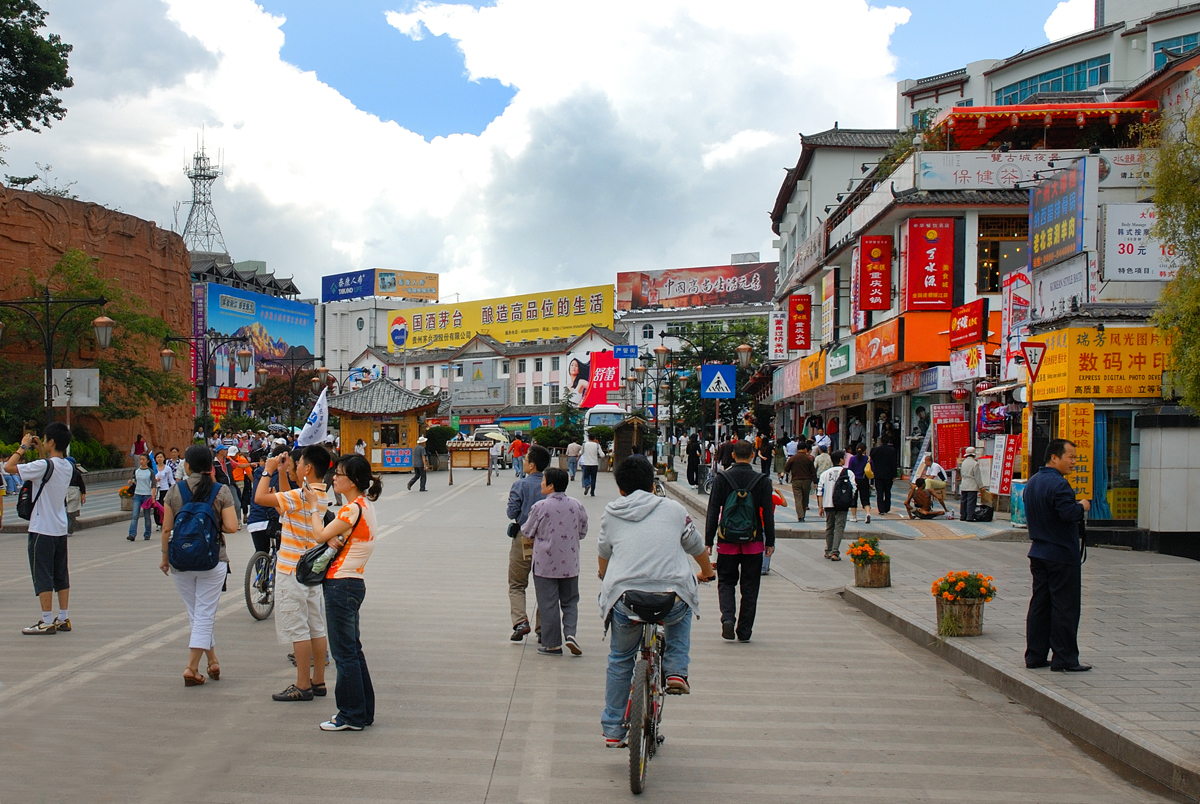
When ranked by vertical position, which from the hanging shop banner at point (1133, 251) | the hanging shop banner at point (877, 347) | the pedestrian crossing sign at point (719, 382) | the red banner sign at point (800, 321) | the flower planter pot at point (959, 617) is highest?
the red banner sign at point (800, 321)

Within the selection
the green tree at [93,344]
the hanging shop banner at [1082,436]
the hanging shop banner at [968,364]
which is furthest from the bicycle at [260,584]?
the green tree at [93,344]

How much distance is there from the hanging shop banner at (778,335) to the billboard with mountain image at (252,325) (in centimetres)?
3619

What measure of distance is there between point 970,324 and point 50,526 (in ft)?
63.5

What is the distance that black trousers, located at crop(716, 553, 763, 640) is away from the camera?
8.17 metres

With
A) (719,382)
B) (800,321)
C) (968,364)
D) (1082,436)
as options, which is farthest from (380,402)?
(1082,436)

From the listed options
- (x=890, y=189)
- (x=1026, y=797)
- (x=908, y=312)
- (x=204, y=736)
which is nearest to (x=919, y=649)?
(x=1026, y=797)

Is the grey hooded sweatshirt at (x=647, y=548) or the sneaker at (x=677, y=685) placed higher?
the grey hooded sweatshirt at (x=647, y=548)

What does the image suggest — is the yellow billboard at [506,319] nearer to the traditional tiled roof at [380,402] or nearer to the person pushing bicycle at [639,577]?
the traditional tiled roof at [380,402]

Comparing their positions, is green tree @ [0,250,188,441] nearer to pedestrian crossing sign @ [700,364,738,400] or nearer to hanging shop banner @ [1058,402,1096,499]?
pedestrian crossing sign @ [700,364,738,400]

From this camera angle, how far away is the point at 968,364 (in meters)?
22.7

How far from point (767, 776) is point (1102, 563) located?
10.4 meters

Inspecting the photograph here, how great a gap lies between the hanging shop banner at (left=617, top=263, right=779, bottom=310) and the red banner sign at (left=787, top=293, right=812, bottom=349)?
131 ft

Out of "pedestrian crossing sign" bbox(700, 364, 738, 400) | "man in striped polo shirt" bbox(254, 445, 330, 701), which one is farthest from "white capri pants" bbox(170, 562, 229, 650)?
"pedestrian crossing sign" bbox(700, 364, 738, 400)

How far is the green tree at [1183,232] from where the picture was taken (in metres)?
12.7
